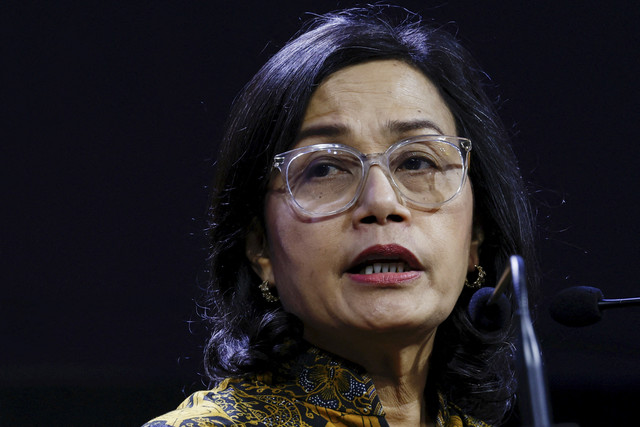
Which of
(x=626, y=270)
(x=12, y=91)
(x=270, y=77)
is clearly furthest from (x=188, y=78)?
(x=626, y=270)

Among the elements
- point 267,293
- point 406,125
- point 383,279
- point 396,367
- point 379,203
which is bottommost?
point 396,367

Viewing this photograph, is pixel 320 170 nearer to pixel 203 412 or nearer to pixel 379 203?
pixel 379 203

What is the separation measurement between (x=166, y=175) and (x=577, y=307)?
1.62m

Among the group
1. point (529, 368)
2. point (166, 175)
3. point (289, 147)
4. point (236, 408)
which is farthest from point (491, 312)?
point (166, 175)

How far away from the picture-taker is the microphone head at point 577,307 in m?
1.47

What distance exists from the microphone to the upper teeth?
39cm

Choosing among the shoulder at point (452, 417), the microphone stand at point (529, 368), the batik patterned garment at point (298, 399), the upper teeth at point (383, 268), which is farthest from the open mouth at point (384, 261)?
the microphone stand at point (529, 368)

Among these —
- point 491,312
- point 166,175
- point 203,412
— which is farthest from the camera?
point 166,175

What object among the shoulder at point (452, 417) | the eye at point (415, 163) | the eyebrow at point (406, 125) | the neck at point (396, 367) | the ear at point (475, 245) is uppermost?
the eyebrow at point (406, 125)

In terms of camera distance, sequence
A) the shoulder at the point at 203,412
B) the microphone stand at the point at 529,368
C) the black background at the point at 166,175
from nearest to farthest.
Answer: the microphone stand at the point at 529,368 < the shoulder at the point at 203,412 < the black background at the point at 166,175

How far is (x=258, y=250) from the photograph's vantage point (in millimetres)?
2049

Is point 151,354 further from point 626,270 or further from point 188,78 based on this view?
point 626,270

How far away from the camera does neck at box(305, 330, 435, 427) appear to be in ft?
6.20

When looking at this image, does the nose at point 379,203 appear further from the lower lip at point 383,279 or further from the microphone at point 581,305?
the microphone at point 581,305
